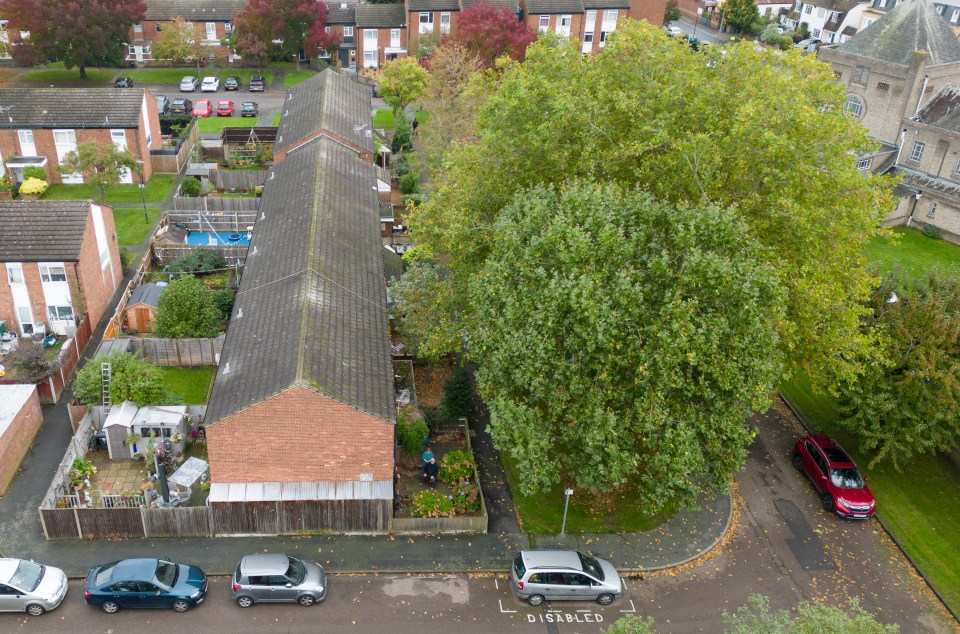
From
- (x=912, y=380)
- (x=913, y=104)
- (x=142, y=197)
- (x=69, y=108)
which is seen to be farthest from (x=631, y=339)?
(x=69, y=108)

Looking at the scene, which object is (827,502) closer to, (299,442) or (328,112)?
(299,442)


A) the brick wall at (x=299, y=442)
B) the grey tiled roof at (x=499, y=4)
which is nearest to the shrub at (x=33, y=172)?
the brick wall at (x=299, y=442)

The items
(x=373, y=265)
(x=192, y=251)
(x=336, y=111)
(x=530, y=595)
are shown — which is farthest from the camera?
(x=336, y=111)

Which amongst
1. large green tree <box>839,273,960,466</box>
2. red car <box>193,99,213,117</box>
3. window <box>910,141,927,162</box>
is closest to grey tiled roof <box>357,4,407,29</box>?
red car <box>193,99,213,117</box>

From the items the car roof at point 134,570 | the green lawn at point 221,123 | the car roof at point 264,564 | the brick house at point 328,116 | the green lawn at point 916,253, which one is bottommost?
the car roof at point 134,570

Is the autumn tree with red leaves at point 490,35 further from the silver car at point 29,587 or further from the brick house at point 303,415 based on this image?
the silver car at point 29,587

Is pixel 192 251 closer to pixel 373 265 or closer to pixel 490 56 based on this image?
pixel 373 265

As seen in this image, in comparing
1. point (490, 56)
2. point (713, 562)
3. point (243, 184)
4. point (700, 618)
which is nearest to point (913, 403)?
point (713, 562)
